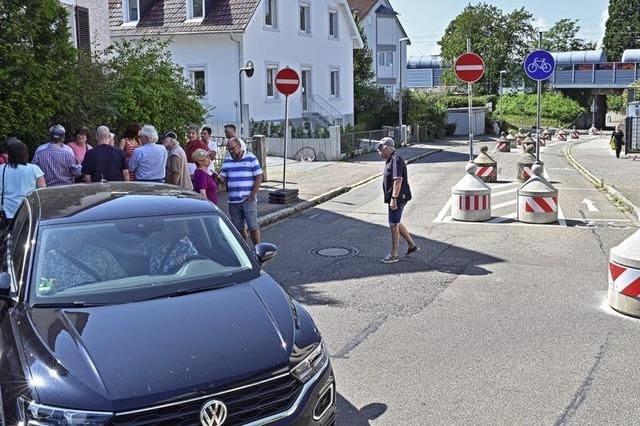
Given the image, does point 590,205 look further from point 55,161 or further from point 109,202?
point 109,202

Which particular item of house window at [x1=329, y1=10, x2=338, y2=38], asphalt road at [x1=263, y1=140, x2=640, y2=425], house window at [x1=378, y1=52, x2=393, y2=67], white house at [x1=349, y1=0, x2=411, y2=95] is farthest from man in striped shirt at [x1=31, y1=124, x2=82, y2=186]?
house window at [x1=378, y1=52, x2=393, y2=67]

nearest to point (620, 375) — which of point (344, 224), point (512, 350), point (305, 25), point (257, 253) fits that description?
point (512, 350)

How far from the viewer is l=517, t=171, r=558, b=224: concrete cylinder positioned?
1314 cm

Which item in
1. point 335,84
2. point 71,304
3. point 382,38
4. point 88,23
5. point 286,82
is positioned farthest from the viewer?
point 382,38

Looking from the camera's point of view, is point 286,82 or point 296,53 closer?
point 286,82

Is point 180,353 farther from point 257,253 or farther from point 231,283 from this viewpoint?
point 257,253

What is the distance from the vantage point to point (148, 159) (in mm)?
10352

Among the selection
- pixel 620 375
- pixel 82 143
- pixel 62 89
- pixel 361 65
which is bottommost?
pixel 620 375

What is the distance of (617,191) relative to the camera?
17594 mm

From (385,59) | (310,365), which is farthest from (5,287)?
(385,59)

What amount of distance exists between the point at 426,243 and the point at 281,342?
7.74 metres

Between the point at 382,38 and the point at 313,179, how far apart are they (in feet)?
121

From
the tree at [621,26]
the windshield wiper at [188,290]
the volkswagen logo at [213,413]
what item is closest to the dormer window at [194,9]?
the windshield wiper at [188,290]

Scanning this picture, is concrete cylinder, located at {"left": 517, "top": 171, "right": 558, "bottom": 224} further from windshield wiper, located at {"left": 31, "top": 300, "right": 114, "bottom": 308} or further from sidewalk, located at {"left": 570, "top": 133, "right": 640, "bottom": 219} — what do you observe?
windshield wiper, located at {"left": 31, "top": 300, "right": 114, "bottom": 308}
